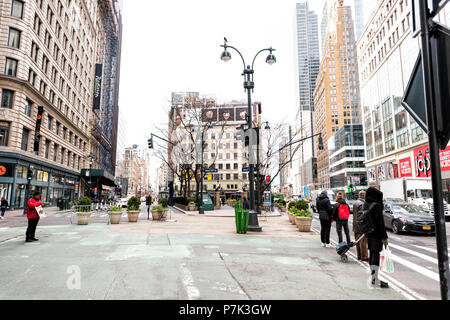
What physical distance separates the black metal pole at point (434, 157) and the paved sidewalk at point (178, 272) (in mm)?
2626

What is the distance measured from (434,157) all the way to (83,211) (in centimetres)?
1759

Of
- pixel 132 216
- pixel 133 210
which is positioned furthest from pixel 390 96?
pixel 132 216

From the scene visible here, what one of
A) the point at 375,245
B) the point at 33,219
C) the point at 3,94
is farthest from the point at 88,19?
the point at 375,245

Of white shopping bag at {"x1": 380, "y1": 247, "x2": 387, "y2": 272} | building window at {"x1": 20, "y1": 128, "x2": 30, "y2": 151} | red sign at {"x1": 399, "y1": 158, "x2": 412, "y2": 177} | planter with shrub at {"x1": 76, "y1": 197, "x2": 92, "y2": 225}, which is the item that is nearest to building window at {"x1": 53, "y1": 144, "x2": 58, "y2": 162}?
building window at {"x1": 20, "y1": 128, "x2": 30, "y2": 151}

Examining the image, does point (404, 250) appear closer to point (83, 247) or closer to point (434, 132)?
point (434, 132)

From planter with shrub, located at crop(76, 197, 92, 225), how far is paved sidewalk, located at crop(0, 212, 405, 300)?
6310 mm

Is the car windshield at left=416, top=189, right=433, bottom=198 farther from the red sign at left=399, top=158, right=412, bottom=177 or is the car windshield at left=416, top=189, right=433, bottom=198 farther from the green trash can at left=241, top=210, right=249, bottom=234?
the red sign at left=399, top=158, right=412, bottom=177

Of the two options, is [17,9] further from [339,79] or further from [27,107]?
[339,79]

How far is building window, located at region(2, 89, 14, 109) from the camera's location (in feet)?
94.6

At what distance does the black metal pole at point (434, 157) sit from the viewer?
8.16 ft

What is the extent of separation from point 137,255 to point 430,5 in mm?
7722

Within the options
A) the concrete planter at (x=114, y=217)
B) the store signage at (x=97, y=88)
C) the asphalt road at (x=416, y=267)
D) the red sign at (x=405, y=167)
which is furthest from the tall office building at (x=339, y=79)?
the asphalt road at (x=416, y=267)

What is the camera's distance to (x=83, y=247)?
9094 mm

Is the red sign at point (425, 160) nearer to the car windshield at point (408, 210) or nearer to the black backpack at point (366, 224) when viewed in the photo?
the car windshield at point (408, 210)
